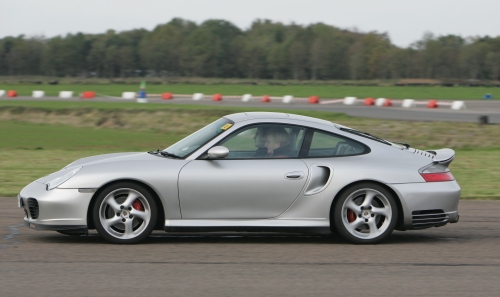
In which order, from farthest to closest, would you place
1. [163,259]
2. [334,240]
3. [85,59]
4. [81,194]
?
1. [85,59]
2. [334,240]
3. [81,194]
4. [163,259]

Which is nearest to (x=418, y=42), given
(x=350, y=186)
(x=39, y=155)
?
(x=39, y=155)

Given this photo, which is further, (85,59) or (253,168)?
(85,59)

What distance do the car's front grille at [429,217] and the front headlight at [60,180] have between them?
3178mm

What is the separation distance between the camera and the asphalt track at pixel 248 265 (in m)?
5.25

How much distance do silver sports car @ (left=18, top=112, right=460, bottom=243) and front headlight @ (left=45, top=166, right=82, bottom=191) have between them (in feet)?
0.04

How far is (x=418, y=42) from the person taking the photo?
13288 cm

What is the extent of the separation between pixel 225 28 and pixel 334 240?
539 feet

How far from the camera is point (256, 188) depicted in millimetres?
6875

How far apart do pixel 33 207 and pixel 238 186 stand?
1.87 m

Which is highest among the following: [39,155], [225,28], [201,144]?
[225,28]

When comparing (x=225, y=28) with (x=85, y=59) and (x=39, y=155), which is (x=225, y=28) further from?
(x=39, y=155)

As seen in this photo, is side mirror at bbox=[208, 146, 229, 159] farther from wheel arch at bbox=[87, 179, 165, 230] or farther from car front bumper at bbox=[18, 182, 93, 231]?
car front bumper at bbox=[18, 182, 93, 231]

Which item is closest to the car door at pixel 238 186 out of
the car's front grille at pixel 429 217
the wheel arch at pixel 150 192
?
the wheel arch at pixel 150 192

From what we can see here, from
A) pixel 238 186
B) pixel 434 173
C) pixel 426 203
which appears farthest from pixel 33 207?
pixel 434 173
